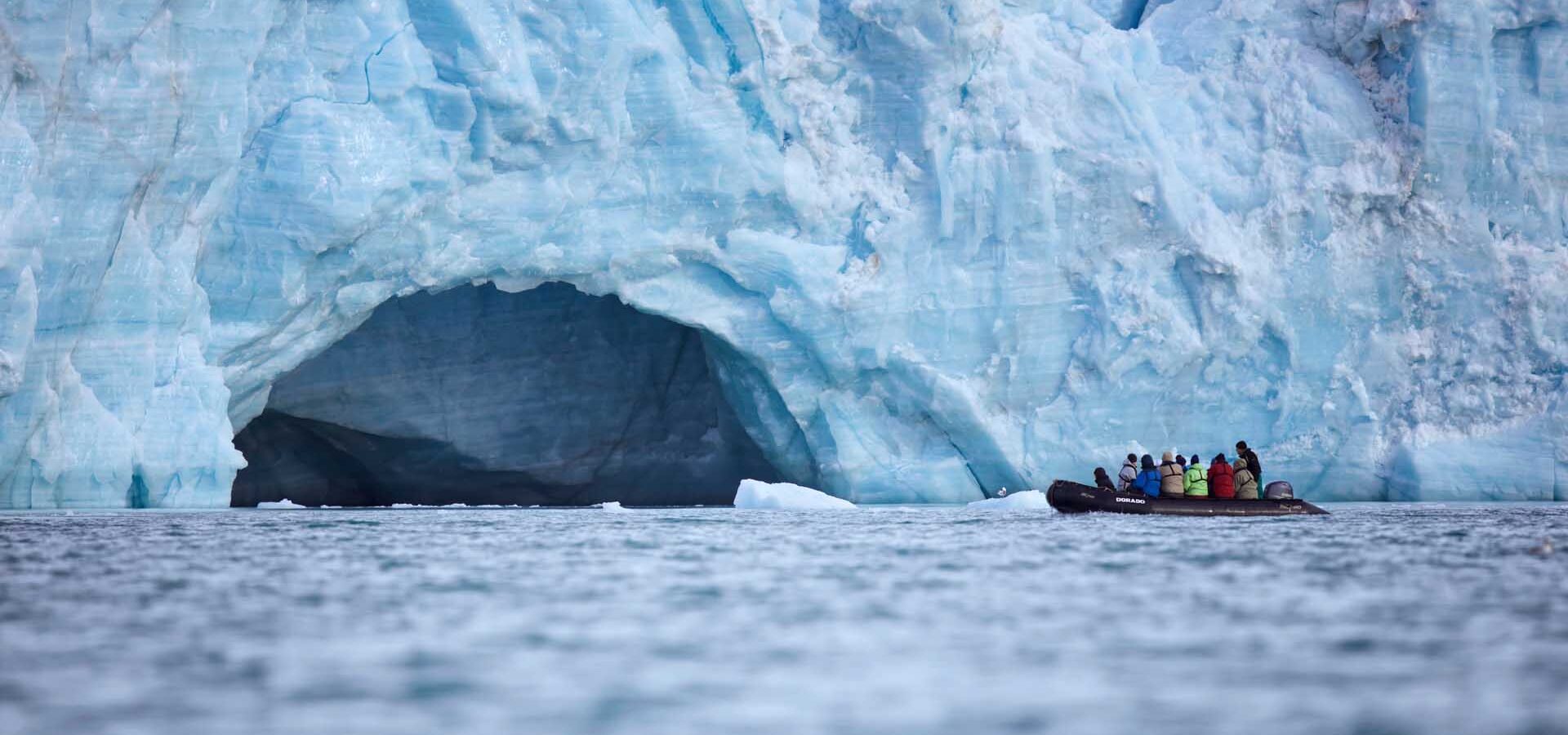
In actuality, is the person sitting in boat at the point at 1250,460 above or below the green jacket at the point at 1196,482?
above

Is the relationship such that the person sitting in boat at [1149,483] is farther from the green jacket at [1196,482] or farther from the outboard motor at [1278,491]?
the outboard motor at [1278,491]

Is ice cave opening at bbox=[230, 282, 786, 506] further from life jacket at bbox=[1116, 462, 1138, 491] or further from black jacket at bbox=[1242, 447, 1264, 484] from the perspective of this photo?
black jacket at bbox=[1242, 447, 1264, 484]

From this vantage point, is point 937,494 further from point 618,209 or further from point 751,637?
point 751,637

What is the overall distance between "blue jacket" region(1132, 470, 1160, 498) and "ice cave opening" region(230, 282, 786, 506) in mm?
6059

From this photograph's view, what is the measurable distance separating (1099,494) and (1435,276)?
6.26m

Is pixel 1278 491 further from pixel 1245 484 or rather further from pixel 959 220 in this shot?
pixel 959 220

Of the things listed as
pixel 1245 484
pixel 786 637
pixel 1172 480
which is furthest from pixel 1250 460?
pixel 786 637

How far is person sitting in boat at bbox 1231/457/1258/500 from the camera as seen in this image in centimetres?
1630

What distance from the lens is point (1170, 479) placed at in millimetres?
16359

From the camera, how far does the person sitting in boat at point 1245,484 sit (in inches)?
642

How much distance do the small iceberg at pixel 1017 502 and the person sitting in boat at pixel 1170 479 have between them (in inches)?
65.9

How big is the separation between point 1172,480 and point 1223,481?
1.62ft

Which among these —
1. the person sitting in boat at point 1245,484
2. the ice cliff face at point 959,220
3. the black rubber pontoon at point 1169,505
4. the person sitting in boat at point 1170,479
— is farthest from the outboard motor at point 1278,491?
the ice cliff face at point 959,220

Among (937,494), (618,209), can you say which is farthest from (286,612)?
(937,494)
